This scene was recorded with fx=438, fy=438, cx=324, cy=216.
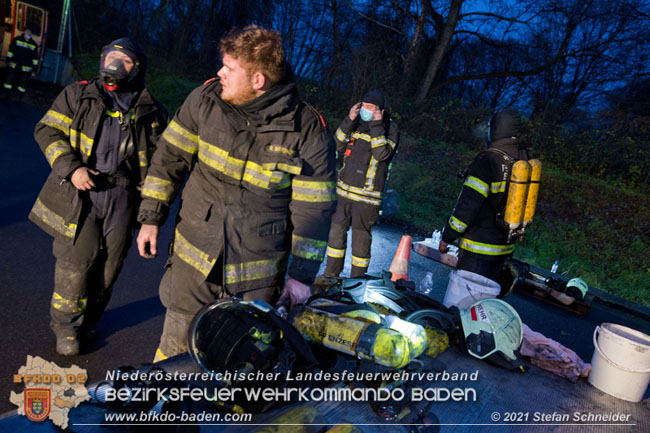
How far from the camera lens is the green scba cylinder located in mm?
1980

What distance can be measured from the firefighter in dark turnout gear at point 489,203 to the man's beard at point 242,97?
2.15 m

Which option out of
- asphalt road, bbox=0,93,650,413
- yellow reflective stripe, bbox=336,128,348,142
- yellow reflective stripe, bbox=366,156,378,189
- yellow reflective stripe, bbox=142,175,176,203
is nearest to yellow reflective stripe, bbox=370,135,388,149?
yellow reflective stripe, bbox=366,156,378,189

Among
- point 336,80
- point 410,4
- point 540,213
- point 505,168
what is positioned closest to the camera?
point 505,168

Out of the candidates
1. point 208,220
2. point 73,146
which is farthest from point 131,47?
point 208,220

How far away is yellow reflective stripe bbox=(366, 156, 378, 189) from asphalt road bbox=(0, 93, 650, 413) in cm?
138

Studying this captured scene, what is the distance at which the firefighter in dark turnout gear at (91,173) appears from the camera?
112 inches

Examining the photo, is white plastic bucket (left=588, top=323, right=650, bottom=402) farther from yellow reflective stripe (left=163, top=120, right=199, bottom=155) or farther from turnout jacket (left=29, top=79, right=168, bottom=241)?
turnout jacket (left=29, top=79, right=168, bottom=241)

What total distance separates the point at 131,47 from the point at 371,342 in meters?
2.47

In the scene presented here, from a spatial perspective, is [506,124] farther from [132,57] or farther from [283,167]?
[132,57]

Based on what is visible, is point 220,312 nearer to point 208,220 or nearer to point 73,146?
point 208,220

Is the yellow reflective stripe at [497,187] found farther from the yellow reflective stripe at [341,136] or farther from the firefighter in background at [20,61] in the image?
the firefighter in background at [20,61]

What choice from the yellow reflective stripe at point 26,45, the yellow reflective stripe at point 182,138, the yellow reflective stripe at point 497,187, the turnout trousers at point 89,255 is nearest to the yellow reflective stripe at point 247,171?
the yellow reflective stripe at point 182,138

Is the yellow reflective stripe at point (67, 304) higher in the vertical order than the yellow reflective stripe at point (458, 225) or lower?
lower

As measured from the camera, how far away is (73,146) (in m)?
2.88
